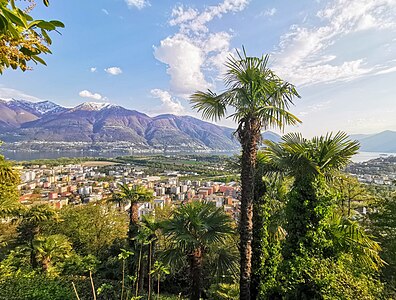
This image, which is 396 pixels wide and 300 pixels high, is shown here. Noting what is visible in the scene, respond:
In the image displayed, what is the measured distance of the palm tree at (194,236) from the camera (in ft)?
15.6

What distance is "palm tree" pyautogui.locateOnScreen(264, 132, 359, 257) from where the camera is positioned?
429cm

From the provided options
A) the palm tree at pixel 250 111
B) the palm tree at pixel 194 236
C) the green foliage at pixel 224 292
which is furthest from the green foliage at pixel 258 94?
the green foliage at pixel 224 292

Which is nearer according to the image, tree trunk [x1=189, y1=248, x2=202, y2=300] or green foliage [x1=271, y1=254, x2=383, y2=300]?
green foliage [x1=271, y1=254, x2=383, y2=300]

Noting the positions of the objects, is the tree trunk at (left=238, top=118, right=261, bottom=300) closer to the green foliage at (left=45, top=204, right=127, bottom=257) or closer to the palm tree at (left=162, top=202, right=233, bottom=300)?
the palm tree at (left=162, top=202, right=233, bottom=300)

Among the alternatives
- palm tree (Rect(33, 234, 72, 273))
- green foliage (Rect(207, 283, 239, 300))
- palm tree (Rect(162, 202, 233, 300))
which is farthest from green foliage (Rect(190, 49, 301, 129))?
palm tree (Rect(33, 234, 72, 273))

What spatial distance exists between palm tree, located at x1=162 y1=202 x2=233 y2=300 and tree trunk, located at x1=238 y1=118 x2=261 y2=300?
1.62 ft

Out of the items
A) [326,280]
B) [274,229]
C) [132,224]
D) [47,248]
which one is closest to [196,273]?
[274,229]

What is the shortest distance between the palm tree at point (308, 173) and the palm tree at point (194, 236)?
4.25 ft

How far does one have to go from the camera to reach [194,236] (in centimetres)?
485

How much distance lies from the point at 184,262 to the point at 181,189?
1509 inches

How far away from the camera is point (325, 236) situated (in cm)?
438

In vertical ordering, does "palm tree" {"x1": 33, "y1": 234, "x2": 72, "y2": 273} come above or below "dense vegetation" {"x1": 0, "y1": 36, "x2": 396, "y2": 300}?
below

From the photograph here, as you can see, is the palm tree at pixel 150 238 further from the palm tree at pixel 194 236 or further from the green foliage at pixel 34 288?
the green foliage at pixel 34 288

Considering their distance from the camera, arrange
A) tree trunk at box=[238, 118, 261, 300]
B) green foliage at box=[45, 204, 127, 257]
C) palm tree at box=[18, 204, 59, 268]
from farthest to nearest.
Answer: green foliage at box=[45, 204, 127, 257]
palm tree at box=[18, 204, 59, 268]
tree trunk at box=[238, 118, 261, 300]
